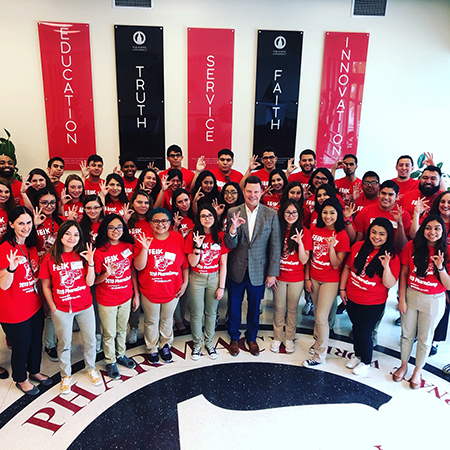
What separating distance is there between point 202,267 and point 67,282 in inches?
42.2

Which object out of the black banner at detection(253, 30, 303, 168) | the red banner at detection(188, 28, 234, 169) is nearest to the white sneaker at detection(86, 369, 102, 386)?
the red banner at detection(188, 28, 234, 169)

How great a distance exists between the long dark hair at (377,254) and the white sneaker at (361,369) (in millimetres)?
849

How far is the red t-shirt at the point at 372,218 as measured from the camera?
3.49 m

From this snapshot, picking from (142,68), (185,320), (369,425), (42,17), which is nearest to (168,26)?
(142,68)

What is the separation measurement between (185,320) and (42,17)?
4300mm

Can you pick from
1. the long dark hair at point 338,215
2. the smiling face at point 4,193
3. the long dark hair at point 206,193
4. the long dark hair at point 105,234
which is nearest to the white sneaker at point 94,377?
the long dark hair at point 105,234

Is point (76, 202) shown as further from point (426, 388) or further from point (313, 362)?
point (426, 388)

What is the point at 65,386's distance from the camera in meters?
2.94

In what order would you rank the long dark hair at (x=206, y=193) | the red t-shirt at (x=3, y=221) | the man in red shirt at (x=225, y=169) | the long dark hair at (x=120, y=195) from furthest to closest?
the man in red shirt at (x=225, y=169) < the long dark hair at (x=206, y=193) < the long dark hair at (x=120, y=195) < the red t-shirt at (x=3, y=221)

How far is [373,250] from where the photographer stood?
3.01 meters

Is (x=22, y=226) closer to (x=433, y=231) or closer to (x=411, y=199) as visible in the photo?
(x=433, y=231)

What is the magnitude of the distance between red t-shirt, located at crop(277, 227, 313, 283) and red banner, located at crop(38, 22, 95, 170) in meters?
3.42

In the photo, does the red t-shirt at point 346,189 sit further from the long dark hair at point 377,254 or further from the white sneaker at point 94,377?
the white sneaker at point 94,377

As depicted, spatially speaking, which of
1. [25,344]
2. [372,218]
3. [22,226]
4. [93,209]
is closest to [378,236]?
[372,218]
